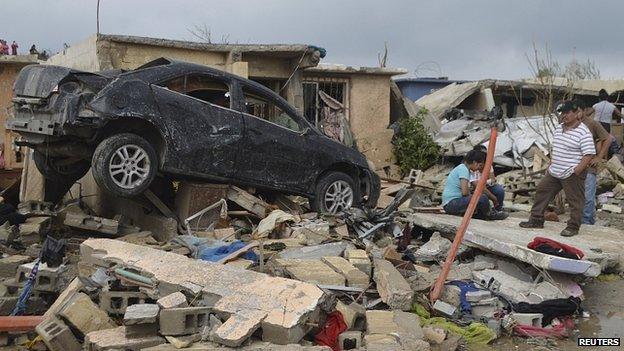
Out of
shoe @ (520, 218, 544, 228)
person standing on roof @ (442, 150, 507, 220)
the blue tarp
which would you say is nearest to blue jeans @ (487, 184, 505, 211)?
person standing on roof @ (442, 150, 507, 220)

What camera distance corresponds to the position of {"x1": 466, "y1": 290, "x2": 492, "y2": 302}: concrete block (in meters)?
6.43

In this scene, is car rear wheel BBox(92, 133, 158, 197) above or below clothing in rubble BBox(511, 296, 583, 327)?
above

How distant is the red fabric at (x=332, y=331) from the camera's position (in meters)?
5.17

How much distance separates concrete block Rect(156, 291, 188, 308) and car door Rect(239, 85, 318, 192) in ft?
12.6

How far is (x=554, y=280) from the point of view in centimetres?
655

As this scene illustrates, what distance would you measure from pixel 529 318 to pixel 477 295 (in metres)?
0.53

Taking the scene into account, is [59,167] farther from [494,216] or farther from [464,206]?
[494,216]

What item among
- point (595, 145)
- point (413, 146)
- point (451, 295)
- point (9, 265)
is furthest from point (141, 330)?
point (413, 146)

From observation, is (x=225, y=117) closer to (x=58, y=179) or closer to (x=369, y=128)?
(x=58, y=179)

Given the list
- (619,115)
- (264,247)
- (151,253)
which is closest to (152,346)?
(151,253)

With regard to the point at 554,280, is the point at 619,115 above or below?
above

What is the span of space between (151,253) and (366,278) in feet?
6.76

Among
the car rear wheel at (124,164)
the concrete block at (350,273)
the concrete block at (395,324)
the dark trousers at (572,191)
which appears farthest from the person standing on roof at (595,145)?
the car rear wheel at (124,164)

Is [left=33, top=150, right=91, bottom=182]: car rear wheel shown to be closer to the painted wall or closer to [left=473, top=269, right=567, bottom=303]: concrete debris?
[left=473, top=269, right=567, bottom=303]: concrete debris
